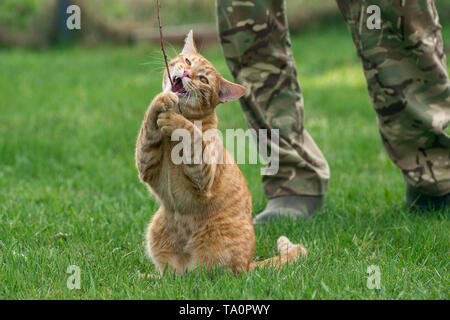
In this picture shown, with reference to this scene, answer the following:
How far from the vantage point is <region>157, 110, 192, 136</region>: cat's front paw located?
2164mm

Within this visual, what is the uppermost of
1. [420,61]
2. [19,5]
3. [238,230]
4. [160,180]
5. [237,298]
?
[19,5]

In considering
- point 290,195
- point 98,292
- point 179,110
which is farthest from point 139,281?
point 290,195

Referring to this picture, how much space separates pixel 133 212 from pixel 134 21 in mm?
8354

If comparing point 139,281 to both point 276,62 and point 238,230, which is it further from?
point 276,62

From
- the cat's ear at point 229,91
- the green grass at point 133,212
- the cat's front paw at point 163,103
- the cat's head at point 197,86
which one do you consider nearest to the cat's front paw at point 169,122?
the cat's front paw at point 163,103

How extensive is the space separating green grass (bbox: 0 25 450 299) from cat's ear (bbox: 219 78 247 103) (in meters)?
0.36

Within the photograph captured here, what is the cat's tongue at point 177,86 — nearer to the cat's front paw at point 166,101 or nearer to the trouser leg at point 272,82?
the cat's front paw at point 166,101

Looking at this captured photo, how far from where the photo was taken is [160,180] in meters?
2.39

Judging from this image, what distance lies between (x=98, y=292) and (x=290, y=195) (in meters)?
1.42

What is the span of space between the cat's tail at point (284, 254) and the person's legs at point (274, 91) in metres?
0.47

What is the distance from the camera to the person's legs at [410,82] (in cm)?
283

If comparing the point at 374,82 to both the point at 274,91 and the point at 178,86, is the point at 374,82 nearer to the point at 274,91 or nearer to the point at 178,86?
the point at 274,91

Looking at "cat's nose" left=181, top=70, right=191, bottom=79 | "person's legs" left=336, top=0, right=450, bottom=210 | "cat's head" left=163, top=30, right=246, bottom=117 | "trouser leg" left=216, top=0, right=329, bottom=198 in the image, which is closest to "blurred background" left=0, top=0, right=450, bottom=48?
"trouser leg" left=216, top=0, right=329, bottom=198

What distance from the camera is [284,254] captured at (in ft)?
8.20
